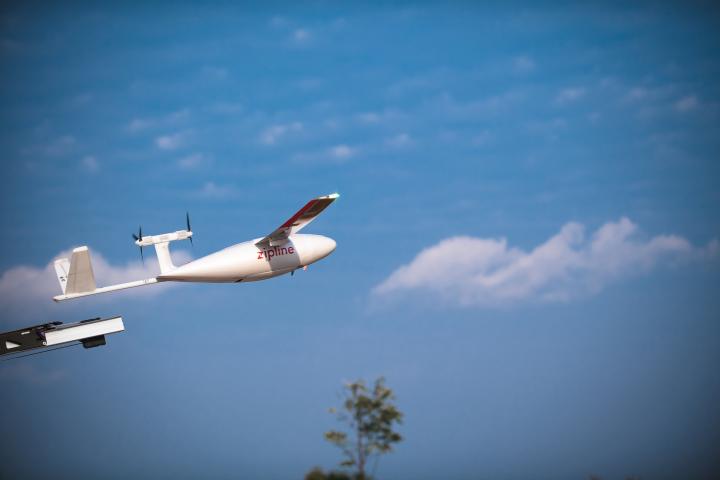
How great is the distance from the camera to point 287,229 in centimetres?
7462

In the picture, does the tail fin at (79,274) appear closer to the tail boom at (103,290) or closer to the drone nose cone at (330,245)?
the tail boom at (103,290)

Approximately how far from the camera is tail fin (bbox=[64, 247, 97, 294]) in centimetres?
7012

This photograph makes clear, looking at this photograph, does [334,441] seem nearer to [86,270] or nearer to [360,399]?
[360,399]

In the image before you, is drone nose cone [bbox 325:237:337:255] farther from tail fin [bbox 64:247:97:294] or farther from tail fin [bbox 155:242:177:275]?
tail fin [bbox 64:247:97:294]

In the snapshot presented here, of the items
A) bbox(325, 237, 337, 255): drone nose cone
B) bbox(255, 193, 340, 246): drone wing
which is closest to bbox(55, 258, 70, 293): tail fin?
bbox(255, 193, 340, 246): drone wing

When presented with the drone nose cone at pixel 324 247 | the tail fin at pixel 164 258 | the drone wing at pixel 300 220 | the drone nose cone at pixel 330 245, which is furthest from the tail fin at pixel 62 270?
the drone nose cone at pixel 330 245

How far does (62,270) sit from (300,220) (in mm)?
20947

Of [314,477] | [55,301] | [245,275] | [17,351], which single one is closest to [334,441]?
[314,477]

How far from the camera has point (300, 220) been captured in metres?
75.0

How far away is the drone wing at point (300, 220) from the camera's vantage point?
241ft

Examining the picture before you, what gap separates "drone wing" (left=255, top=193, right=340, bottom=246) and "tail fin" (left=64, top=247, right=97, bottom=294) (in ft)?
47.1

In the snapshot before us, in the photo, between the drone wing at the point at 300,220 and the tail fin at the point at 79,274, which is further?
the drone wing at the point at 300,220

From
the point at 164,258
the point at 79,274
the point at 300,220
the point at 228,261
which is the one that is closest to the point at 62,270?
the point at 79,274

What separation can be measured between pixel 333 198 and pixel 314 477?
81.3ft
